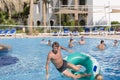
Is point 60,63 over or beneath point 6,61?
over

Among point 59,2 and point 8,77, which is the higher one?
point 59,2

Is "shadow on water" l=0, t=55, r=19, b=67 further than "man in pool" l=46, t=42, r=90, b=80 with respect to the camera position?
Yes

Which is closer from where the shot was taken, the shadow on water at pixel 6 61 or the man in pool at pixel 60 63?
Result: the man in pool at pixel 60 63

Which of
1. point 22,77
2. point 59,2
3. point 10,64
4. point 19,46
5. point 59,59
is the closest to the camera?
point 59,59

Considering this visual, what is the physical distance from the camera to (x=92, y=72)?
10.6 meters

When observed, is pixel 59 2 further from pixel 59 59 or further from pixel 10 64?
pixel 59 59

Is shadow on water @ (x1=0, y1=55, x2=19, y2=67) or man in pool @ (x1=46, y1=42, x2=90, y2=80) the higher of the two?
man in pool @ (x1=46, y1=42, x2=90, y2=80)

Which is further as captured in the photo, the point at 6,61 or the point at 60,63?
the point at 6,61

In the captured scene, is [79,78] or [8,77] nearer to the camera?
[79,78]

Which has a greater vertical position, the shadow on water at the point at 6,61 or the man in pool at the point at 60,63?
the man in pool at the point at 60,63

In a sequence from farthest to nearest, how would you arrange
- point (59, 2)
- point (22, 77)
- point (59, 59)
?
point (59, 2)
point (22, 77)
point (59, 59)

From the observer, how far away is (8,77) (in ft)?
41.2

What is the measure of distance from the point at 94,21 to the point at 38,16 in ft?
30.2

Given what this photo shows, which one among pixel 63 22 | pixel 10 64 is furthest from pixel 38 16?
pixel 10 64
